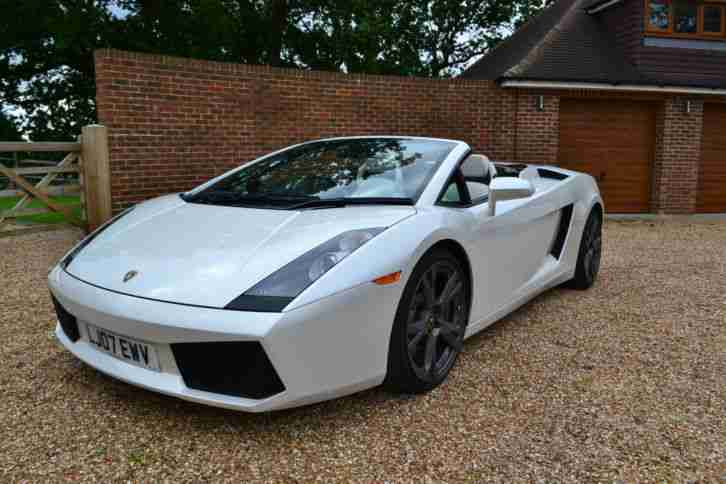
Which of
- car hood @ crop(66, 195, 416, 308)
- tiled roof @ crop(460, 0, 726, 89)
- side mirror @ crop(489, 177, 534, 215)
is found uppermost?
tiled roof @ crop(460, 0, 726, 89)

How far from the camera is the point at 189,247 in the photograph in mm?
2539

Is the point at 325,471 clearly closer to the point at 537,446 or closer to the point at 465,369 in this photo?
the point at 537,446

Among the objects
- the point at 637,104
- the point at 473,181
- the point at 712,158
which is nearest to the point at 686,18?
the point at 637,104

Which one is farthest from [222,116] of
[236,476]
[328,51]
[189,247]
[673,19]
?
[328,51]

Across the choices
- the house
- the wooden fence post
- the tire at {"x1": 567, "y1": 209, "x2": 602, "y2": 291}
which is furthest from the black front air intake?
the house

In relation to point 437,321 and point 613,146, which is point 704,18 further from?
point 437,321

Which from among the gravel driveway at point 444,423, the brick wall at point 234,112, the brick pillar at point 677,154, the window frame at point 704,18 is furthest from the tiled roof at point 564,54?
the gravel driveway at point 444,423

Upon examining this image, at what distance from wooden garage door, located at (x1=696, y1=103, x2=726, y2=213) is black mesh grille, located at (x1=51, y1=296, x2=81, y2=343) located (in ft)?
41.4

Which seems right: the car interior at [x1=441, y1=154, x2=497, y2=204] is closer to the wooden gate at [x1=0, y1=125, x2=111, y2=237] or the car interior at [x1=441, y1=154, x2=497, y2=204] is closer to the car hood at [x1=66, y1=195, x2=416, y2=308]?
the car hood at [x1=66, y1=195, x2=416, y2=308]

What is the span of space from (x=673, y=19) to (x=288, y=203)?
41.1 feet

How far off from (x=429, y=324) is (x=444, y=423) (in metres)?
0.45

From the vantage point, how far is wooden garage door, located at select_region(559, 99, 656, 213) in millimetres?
11484

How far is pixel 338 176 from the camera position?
3.26 meters

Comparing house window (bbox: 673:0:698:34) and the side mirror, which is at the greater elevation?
house window (bbox: 673:0:698:34)
